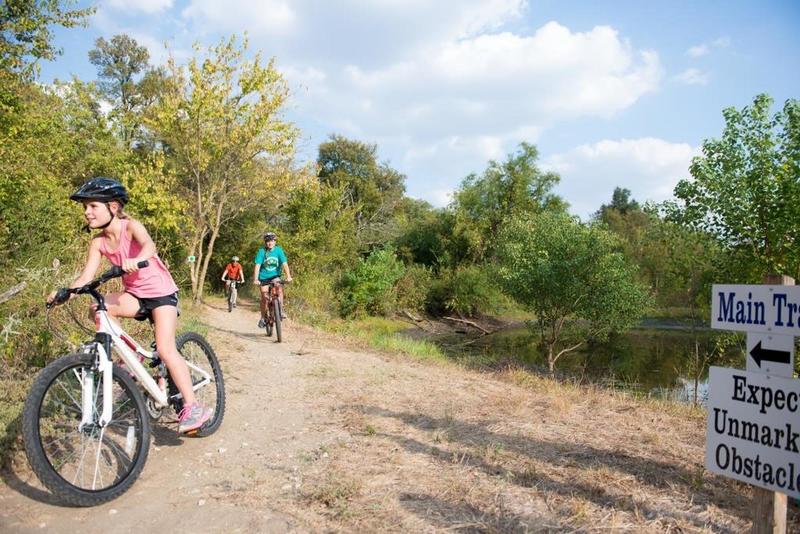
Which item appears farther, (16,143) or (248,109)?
(248,109)

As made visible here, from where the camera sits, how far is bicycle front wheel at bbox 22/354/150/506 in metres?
3.03

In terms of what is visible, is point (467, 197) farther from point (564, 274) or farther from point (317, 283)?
point (564, 274)

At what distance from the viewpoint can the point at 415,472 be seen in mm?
3873

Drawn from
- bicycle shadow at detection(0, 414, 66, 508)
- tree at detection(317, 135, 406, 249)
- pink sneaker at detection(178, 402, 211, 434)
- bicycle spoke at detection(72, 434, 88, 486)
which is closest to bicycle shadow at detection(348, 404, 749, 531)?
pink sneaker at detection(178, 402, 211, 434)

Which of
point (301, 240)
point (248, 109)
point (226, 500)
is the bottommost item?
point (226, 500)

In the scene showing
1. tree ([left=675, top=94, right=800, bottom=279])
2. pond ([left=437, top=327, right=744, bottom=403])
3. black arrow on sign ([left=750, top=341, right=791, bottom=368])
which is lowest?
pond ([left=437, top=327, right=744, bottom=403])

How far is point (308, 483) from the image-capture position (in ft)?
12.1

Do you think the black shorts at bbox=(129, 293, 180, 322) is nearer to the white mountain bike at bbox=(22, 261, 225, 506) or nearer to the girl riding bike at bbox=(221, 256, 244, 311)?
the white mountain bike at bbox=(22, 261, 225, 506)

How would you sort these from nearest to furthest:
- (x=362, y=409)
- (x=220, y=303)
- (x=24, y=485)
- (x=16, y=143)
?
(x=24, y=485) < (x=362, y=409) < (x=16, y=143) < (x=220, y=303)

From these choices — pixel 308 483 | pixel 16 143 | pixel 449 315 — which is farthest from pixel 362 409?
pixel 449 315

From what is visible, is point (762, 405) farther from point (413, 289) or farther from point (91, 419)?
point (413, 289)

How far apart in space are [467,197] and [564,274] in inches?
769

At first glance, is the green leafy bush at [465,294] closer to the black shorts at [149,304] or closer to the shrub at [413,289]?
the shrub at [413,289]

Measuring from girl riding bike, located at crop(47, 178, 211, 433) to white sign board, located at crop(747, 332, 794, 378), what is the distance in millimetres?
3760
